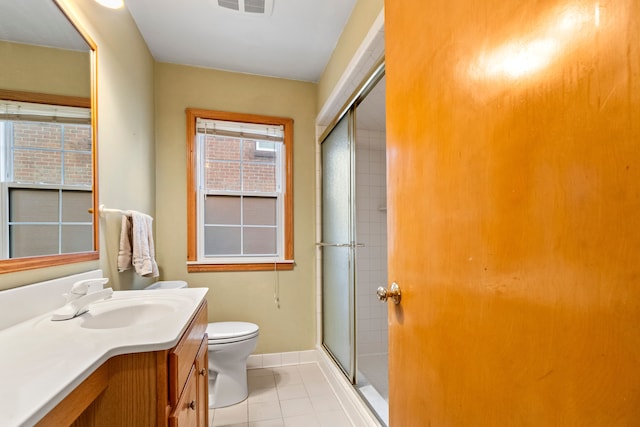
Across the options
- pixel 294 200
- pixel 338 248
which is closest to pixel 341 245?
pixel 338 248

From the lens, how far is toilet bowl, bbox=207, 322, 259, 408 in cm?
179

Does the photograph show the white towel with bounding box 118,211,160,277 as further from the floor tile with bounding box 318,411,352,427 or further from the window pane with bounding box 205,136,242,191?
Result: the floor tile with bounding box 318,411,352,427

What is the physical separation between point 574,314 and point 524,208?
0.53 ft

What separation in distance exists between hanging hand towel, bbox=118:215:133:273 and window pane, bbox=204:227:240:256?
31.6 inches

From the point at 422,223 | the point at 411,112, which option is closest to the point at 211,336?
the point at 422,223

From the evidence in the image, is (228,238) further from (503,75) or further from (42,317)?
(503,75)

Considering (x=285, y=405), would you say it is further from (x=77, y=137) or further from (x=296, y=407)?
(x=77, y=137)

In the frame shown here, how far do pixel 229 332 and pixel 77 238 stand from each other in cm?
104

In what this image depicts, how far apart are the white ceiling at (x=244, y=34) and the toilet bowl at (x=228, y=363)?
1.99m

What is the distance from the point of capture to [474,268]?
56cm

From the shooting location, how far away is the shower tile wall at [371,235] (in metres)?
2.71

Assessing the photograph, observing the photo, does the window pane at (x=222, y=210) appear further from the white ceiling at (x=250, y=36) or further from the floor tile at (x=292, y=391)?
the floor tile at (x=292, y=391)

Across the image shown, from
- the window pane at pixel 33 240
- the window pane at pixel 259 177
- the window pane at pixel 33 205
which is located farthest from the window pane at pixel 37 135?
the window pane at pixel 259 177

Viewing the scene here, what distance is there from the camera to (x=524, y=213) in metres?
0.46
